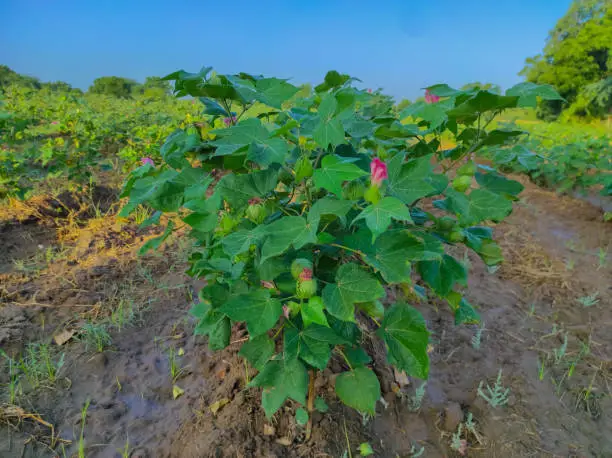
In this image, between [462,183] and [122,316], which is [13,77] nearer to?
[122,316]

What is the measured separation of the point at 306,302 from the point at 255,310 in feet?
0.57

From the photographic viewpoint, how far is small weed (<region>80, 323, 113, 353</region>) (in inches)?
78.4

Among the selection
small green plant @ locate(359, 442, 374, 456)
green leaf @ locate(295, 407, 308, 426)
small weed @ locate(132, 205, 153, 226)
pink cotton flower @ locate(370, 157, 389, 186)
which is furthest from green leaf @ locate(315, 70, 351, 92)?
small weed @ locate(132, 205, 153, 226)

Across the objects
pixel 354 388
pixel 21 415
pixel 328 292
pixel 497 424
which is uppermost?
pixel 328 292

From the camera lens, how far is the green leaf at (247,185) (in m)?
0.98

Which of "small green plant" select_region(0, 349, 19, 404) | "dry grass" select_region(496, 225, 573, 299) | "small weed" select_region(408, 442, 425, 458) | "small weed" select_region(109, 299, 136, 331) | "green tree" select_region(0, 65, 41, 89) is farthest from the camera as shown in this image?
"green tree" select_region(0, 65, 41, 89)

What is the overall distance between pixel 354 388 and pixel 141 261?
2.11 m

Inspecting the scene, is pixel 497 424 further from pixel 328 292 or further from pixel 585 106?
pixel 585 106

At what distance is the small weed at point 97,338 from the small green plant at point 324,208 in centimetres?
Result: 104

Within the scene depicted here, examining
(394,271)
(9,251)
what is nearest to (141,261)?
(9,251)

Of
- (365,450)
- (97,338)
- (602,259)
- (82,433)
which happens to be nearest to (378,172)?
(365,450)

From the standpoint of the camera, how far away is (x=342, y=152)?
1.11m

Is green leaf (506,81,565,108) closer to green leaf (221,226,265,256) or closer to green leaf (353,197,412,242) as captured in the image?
green leaf (353,197,412,242)

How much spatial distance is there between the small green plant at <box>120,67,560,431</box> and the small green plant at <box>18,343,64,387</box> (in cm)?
107
